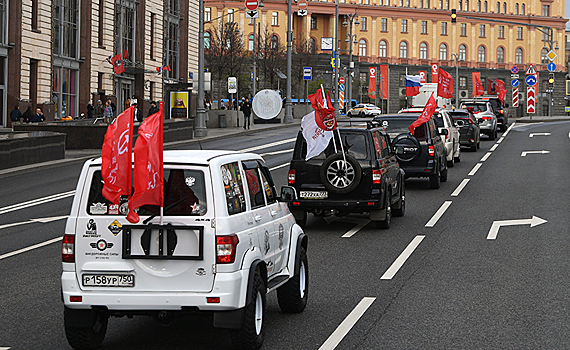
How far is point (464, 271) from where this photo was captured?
34.7 ft

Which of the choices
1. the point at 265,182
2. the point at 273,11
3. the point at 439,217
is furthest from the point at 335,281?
the point at 273,11

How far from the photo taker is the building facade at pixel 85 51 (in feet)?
138

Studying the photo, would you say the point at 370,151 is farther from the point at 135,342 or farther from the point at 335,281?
the point at 135,342

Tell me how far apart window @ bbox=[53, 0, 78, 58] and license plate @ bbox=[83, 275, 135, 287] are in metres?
42.0

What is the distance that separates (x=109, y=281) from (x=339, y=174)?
7797 mm

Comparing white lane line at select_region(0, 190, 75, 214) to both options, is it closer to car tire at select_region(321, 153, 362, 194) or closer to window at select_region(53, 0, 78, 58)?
car tire at select_region(321, 153, 362, 194)

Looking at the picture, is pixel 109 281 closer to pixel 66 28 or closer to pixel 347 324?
pixel 347 324

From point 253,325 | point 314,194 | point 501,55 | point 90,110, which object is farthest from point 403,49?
point 253,325

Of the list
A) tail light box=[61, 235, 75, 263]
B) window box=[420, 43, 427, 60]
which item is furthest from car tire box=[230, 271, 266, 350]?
window box=[420, 43, 427, 60]

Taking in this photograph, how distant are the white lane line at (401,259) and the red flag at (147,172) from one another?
4.53m

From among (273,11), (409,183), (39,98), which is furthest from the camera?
(273,11)

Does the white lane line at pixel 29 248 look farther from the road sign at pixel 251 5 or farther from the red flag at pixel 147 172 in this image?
the road sign at pixel 251 5

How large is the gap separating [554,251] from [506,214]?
427 centimetres

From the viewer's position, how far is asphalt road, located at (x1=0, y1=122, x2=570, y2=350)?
24.1 ft
